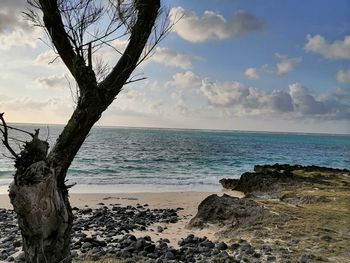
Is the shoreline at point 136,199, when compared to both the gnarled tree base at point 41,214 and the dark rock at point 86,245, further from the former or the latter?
the gnarled tree base at point 41,214

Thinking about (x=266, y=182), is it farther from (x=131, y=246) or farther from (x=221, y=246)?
(x=131, y=246)

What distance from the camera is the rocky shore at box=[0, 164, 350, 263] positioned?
912 centimetres

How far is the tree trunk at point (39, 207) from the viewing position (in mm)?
4871

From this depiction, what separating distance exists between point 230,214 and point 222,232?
4.27ft

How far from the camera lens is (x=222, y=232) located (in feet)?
37.8

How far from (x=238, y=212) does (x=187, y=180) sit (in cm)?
1628

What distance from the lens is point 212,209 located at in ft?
43.6

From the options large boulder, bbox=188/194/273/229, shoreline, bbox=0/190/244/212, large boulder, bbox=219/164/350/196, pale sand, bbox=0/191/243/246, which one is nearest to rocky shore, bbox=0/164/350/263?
large boulder, bbox=188/194/273/229

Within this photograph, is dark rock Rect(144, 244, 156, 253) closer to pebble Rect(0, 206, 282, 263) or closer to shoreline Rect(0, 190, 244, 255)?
pebble Rect(0, 206, 282, 263)

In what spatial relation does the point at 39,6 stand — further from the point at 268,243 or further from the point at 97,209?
the point at 97,209

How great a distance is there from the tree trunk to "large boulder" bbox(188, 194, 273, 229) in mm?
7523

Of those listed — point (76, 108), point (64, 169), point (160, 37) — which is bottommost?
point (64, 169)

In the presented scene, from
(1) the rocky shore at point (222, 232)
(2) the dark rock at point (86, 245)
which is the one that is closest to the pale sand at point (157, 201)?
(1) the rocky shore at point (222, 232)

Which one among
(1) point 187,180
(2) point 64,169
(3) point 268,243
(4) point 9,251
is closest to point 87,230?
(4) point 9,251
